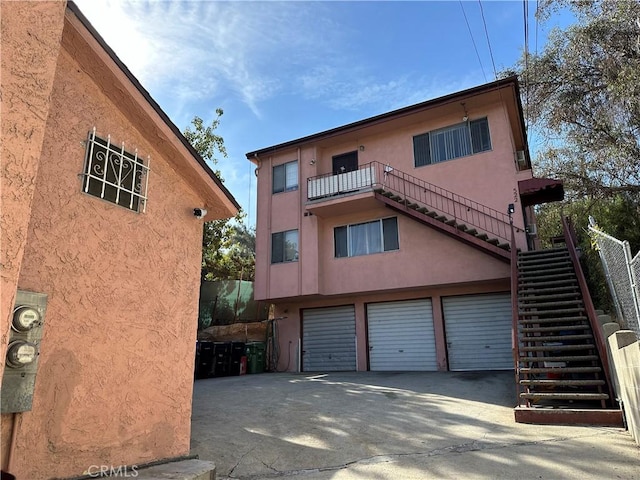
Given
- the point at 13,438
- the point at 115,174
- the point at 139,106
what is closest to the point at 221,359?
the point at 115,174

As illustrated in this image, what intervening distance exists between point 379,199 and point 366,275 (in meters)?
2.76

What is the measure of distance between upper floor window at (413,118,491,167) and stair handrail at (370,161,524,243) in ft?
2.76

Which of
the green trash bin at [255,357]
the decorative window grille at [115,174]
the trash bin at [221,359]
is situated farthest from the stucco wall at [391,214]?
the decorative window grille at [115,174]

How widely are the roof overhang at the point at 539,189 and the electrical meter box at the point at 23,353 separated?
42.2ft

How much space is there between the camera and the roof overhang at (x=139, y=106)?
3.99m

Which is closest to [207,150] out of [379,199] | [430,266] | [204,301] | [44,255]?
[204,301]

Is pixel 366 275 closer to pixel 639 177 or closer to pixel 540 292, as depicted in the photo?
pixel 540 292

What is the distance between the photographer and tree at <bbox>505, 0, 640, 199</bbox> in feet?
43.9

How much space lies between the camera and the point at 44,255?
141 inches

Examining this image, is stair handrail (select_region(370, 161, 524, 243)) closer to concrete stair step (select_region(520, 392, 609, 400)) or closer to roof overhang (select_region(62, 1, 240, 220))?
concrete stair step (select_region(520, 392, 609, 400))

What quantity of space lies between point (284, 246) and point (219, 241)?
26.3ft

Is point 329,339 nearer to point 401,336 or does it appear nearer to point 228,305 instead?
point 401,336

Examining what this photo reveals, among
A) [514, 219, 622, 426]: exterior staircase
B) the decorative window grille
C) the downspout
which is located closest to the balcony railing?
[514, 219, 622, 426]: exterior staircase

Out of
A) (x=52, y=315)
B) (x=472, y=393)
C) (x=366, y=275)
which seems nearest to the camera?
(x=52, y=315)
